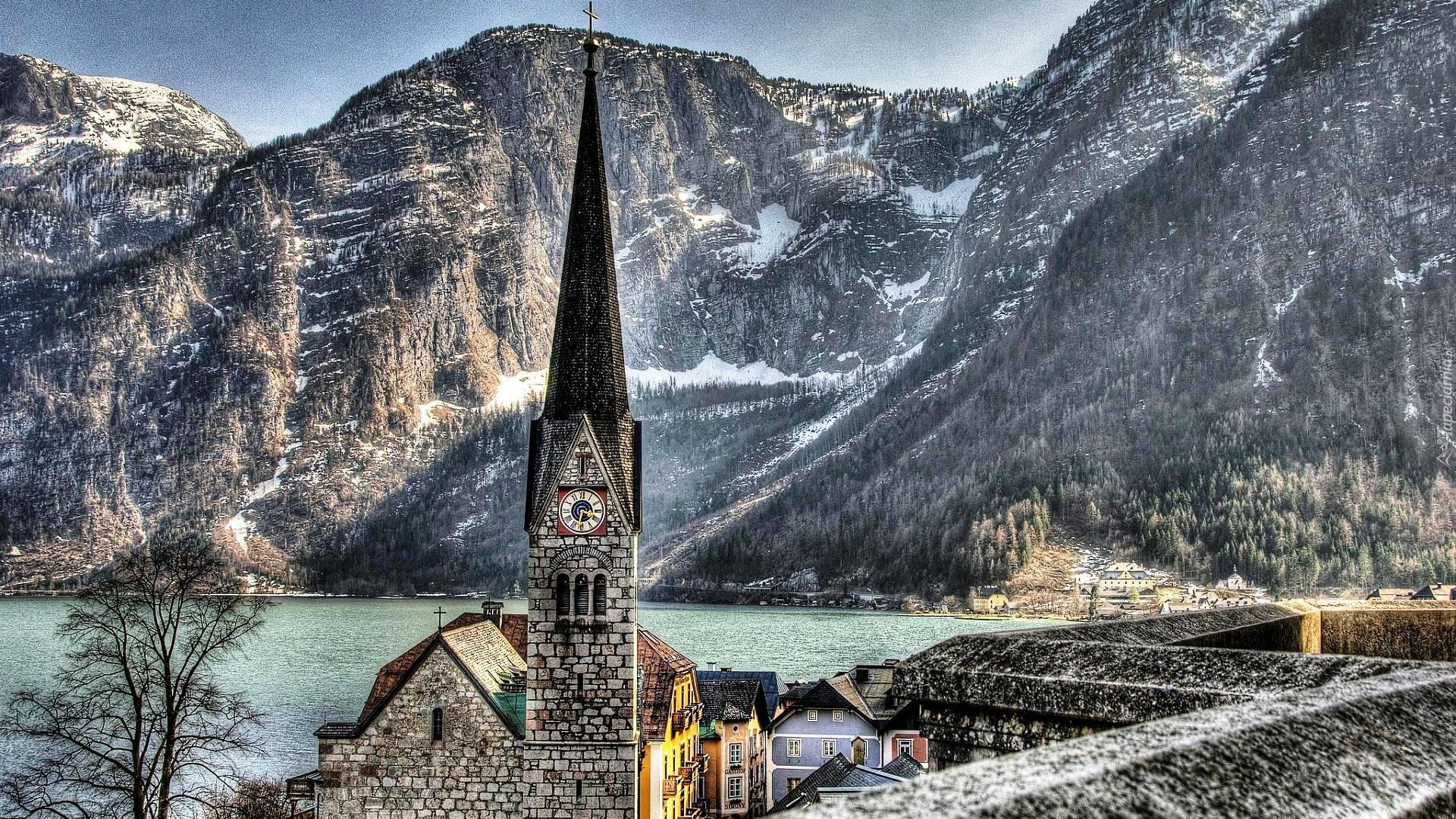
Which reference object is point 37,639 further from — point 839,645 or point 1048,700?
point 1048,700

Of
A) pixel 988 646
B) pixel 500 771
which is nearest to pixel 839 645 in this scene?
pixel 500 771

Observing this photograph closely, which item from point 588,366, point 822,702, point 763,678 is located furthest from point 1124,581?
point 588,366

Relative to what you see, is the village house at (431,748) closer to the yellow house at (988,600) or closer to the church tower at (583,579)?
the church tower at (583,579)

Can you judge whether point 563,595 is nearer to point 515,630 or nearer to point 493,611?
point 515,630

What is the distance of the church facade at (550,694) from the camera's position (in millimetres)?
21297

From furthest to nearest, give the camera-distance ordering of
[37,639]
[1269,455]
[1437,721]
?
[1269,455] < [37,639] < [1437,721]

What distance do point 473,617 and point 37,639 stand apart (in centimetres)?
11635

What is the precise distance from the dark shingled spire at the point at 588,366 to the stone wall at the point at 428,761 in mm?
3458

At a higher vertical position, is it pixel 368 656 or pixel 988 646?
pixel 988 646

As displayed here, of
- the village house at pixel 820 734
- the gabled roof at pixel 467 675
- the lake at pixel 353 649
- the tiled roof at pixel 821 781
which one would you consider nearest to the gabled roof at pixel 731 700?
the village house at pixel 820 734

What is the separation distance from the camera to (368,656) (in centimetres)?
11288

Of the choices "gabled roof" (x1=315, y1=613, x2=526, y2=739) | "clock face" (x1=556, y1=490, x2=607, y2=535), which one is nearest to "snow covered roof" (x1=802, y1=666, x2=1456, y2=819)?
"clock face" (x1=556, y1=490, x2=607, y2=535)

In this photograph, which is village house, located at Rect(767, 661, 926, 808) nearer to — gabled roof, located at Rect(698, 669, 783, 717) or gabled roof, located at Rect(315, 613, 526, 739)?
gabled roof, located at Rect(698, 669, 783, 717)

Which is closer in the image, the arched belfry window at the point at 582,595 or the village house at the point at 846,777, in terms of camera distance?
the arched belfry window at the point at 582,595
